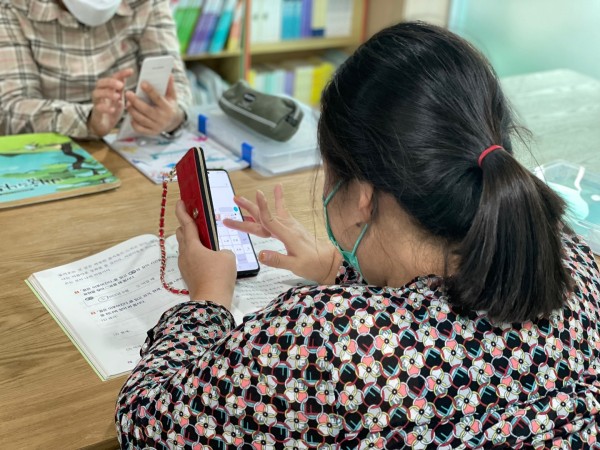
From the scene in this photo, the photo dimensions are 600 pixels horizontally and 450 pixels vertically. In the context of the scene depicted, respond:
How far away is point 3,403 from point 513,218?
25.9 inches

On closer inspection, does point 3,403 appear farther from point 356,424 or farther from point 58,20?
point 58,20

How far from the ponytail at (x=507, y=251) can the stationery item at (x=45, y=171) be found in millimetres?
898

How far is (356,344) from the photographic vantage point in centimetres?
78

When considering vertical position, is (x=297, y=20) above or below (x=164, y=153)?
below

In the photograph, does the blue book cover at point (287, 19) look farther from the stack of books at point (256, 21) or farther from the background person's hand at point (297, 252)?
the background person's hand at point (297, 252)

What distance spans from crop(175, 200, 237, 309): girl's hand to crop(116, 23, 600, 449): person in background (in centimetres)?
25

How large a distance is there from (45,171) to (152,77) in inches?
12.7

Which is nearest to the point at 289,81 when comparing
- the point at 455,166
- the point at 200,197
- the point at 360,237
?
the point at 200,197

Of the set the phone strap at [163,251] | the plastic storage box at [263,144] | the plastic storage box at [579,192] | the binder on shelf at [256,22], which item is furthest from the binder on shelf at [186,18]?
the plastic storage box at [579,192]

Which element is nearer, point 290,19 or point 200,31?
point 200,31

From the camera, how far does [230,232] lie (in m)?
1.31

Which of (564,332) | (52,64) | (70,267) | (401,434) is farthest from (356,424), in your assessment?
(52,64)

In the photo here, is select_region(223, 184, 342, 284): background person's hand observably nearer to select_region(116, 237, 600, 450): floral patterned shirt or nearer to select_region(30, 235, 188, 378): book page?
select_region(30, 235, 188, 378): book page

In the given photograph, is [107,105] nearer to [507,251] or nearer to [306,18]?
[507,251]
